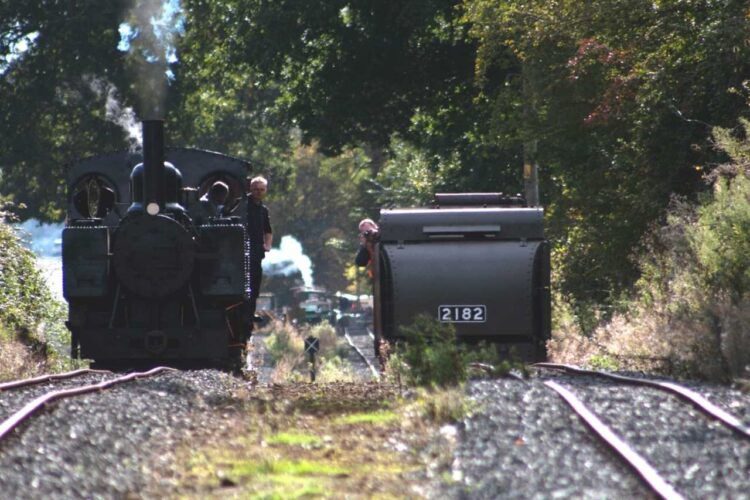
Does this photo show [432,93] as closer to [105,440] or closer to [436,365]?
[436,365]

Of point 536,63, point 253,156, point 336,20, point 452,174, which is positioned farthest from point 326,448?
point 253,156

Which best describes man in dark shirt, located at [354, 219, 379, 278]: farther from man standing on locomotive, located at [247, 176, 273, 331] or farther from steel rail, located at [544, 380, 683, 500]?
steel rail, located at [544, 380, 683, 500]

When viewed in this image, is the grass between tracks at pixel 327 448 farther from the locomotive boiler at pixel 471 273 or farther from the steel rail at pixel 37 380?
the locomotive boiler at pixel 471 273

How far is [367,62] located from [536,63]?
982 cm

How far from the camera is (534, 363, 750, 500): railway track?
276 inches

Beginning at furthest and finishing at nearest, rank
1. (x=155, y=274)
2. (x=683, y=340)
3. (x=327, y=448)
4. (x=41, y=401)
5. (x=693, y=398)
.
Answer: (x=155, y=274), (x=683, y=340), (x=41, y=401), (x=693, y=398), (x=327, y=448)

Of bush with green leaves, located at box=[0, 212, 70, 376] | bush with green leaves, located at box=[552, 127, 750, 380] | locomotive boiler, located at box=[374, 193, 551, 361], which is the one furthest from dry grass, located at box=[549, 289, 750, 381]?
bush with green leaves, located at box=[0, 212, 70, 376]

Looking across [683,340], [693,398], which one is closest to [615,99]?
[683,340]

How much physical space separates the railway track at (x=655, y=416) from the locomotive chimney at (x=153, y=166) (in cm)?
551

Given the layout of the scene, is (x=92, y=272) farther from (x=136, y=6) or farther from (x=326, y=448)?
(x=136, y=6)

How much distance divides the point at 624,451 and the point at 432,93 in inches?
1014

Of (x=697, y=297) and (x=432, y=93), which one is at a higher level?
(x=432, y=93)

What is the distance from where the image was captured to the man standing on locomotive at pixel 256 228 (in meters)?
16.3

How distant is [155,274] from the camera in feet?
50.2
